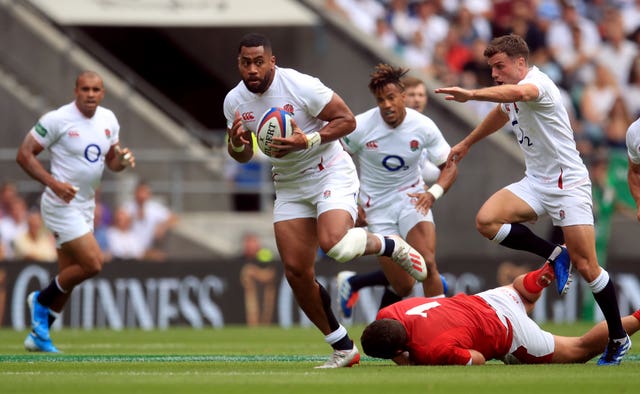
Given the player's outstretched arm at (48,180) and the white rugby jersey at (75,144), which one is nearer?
the player's outstretched arm at (48,180)

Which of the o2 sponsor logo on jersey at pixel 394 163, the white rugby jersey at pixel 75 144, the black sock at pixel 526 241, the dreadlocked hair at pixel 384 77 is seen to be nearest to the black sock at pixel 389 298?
the o2 sponsor logo on jersey at pixel 394 163

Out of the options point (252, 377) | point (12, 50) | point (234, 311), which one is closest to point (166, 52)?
point (12, 50)

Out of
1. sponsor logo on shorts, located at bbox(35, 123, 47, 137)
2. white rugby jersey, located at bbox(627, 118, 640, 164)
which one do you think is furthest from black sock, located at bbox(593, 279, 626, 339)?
sponsor logo on shorts, located at bbox(35, 123, 47, 137)

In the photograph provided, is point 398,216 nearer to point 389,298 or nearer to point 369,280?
point 389,298

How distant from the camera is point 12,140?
21.9m

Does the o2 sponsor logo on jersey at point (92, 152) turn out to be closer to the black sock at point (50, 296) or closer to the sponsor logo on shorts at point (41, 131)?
the sponsor logo on shorts at point (41, 131)

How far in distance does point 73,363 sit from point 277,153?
275cm

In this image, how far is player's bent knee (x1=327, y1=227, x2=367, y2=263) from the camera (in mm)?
9883

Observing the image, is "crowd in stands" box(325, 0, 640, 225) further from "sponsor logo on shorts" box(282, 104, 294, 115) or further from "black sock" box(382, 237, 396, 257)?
"sponsor logo on shorts" box(282, 104, 294, 115)

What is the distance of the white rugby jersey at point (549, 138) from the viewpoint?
34.5 ft

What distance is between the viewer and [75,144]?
13625 millimetres

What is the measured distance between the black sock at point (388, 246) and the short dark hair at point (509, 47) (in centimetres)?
172

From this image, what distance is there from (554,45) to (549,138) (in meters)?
11.7

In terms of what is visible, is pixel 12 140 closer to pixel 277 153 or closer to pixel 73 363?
pixel 73 363
